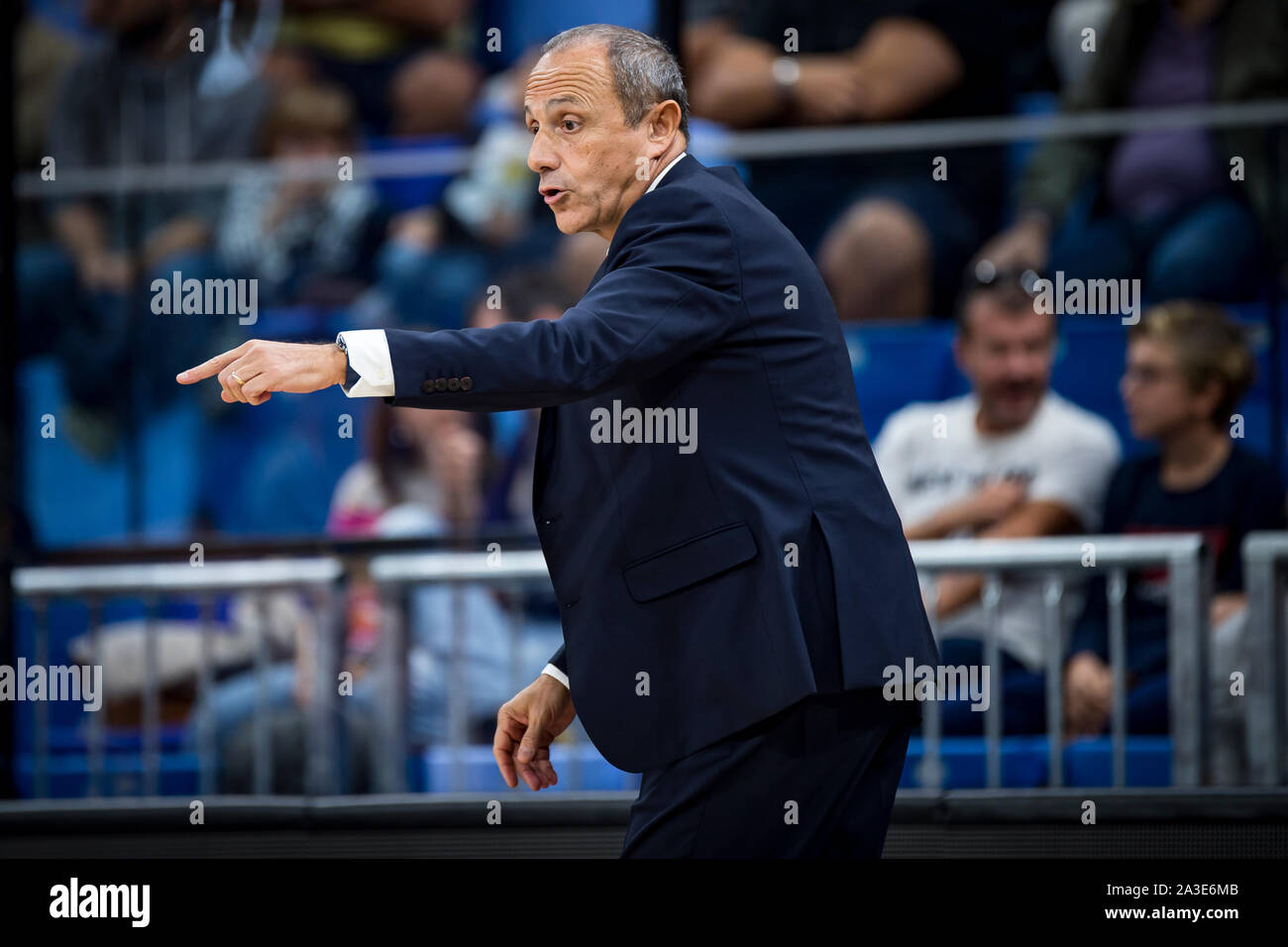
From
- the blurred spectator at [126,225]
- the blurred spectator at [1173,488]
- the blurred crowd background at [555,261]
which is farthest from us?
the blurred spectator at [126,225]

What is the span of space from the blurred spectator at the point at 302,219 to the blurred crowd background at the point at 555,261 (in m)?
0.01

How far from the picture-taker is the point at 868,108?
5.27m

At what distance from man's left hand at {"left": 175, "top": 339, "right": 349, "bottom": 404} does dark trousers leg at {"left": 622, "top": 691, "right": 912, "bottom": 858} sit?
658 mm

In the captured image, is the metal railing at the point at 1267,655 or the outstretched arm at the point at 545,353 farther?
the metal railing at the point at 1267,655

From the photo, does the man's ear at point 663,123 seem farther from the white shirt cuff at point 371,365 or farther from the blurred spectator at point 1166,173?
the blurred spectator at point 1166,173

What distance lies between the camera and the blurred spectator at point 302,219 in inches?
230

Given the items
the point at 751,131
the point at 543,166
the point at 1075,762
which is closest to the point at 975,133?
the point at 751,131

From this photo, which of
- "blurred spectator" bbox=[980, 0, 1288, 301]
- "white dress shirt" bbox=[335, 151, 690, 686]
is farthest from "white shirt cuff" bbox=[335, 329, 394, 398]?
"blurred spectator" bbox=[980, 0, 1288, 301]

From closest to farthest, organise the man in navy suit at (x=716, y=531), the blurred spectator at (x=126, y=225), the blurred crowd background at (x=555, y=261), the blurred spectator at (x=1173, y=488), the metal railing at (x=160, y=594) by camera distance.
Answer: the man in navy suit at (x=716, y=531), the blurred spectator at (x=1173, y=488), the metal railing at (x=160, y=594), the blurred crowd background at (x=555, y=261), the blurred spectator at (x=126, y=225)

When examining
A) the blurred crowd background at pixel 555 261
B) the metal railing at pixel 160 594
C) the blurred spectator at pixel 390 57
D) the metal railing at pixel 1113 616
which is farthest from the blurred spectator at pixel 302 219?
the metal railing at pixel 1113 616

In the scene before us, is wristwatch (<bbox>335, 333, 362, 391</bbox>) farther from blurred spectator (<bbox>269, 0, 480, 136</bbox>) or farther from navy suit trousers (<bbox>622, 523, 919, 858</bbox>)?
blurred spectator (<bbox>269, 0, 480, 136</bbox>)

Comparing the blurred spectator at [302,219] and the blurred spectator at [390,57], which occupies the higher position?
the blurred spectator at [390,57]
